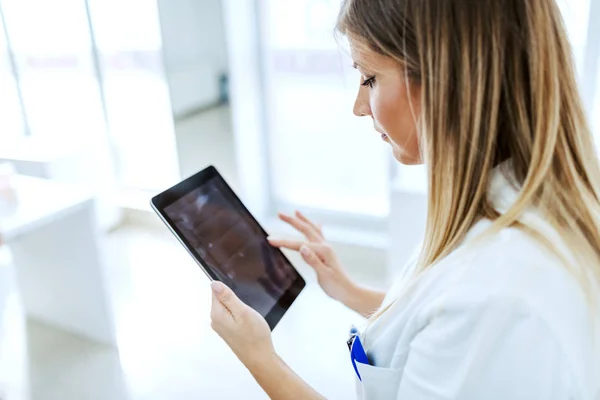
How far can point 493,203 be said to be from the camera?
0.54 metres

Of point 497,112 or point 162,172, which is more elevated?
point 497,112

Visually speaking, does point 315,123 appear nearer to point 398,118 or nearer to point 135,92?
point 135,92

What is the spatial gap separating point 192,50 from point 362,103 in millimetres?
1538

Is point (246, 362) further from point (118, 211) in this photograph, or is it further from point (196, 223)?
point (118, 211)

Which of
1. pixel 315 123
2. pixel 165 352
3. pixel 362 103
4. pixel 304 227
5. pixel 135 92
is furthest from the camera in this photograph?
pixel 135 92

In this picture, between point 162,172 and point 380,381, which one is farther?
point 162,172

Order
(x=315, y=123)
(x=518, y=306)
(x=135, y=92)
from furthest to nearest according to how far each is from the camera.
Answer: (x=135, y=92) < (x=315, y=123) < (x=518, y=306)

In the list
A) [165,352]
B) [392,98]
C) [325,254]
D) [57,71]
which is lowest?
[165,352]

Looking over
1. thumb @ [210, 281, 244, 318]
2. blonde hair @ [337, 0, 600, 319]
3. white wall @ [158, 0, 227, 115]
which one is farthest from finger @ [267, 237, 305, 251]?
white wall @ [158, 0, 227, 115]

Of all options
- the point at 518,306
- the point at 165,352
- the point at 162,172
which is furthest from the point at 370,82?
the point at 162,172

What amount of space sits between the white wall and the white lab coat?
1660 mm

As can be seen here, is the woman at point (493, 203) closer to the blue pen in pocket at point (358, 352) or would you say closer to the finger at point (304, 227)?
the blue pen in pocket at point (358, 352)

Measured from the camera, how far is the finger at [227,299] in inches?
30.1

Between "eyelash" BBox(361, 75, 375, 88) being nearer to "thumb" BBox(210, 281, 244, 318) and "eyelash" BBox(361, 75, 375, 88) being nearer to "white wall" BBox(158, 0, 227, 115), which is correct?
"thumb" BBox(210, 281, 244, 318)
